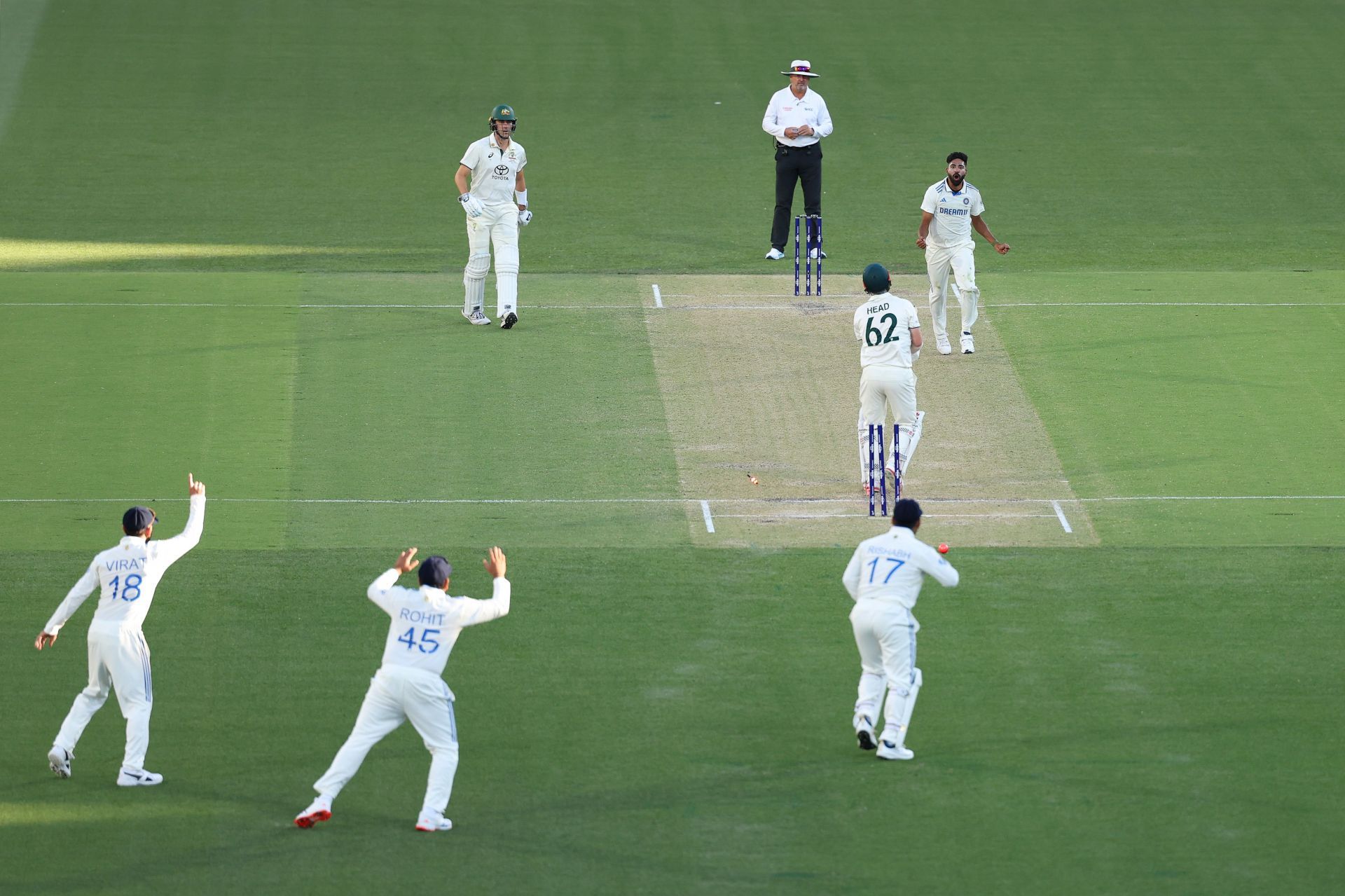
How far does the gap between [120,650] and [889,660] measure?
4698mm

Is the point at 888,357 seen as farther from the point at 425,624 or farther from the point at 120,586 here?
the point at 120,586

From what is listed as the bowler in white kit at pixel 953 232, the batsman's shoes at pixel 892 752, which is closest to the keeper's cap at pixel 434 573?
the batsman's shoes at pixel 892 752

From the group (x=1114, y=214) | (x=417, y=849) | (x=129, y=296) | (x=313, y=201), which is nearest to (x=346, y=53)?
(x=313, y=201)

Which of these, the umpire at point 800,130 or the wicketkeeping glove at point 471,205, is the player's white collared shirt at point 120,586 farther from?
the umpire at point 800,130

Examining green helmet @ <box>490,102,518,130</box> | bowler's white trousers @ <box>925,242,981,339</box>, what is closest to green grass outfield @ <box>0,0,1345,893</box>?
bowler's white trousers @ <box>925,242,981,339</box>

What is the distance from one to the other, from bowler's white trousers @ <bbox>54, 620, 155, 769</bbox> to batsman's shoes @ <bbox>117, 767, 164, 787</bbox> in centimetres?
3

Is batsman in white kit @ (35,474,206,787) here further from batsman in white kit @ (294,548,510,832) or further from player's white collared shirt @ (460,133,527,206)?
player's white collared shirt @ (460,133,527,206)

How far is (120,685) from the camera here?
443 inches

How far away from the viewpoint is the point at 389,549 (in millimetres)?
15484

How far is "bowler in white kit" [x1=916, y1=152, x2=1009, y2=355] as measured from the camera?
19.7m

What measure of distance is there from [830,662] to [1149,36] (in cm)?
2514

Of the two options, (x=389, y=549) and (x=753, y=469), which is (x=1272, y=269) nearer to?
(x=753, y=469)

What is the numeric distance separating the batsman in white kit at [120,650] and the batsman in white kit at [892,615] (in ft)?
14.4

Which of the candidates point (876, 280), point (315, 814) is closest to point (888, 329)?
point (876, 280)
